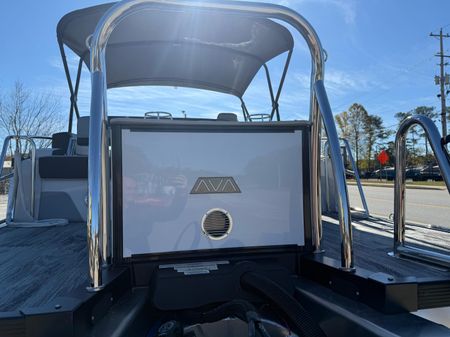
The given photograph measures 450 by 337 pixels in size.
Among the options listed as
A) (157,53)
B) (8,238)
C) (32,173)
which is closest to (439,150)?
(157,53)

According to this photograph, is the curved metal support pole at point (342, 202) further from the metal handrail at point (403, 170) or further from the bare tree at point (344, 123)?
the bare tree at point (344, 123)

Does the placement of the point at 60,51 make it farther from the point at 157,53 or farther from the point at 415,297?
the point at 415,297

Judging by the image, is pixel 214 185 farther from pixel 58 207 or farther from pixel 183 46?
pixel 58 207

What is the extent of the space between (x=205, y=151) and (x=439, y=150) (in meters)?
1.20

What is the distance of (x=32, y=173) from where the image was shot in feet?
12.6

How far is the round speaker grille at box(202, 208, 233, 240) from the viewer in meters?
1.92

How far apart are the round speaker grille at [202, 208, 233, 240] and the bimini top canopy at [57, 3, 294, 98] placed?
1.43 metres

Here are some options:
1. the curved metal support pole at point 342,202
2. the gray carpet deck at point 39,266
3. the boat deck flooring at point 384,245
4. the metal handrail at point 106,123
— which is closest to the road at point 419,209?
the boat deck flooring at point 384,245

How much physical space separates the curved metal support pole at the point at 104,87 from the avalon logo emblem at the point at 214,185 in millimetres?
464

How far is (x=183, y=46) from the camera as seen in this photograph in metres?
3.62

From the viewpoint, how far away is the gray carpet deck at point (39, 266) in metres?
1.59

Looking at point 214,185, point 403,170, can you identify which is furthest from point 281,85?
point 214,185

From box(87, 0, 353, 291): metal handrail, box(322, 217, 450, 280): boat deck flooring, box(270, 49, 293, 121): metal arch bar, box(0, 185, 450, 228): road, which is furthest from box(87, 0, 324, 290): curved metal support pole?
box(0, 185, 450, 228): road

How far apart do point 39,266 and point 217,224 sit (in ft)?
3.66
